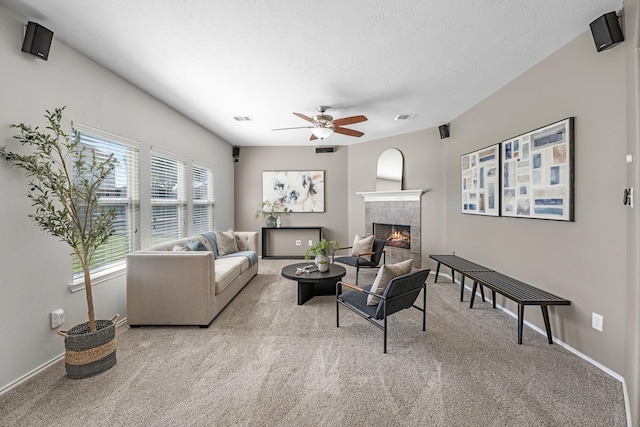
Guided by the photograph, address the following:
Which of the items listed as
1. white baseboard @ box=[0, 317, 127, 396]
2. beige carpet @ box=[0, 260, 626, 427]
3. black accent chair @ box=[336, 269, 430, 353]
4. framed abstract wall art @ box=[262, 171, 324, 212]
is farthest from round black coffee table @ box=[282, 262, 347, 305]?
framed abstract wall art @ box=[262, 171, 324, 212]

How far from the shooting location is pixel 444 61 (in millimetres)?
2682

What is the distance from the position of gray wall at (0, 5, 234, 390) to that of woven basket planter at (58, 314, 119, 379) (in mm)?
298

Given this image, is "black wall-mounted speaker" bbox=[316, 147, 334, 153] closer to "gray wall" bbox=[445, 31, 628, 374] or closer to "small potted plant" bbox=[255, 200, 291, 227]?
"small potted plant" bbox=[255, 200, 291, 227]

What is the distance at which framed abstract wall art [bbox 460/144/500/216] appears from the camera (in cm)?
334

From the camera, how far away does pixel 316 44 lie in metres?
2.39

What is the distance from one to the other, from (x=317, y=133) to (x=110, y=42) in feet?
7.59

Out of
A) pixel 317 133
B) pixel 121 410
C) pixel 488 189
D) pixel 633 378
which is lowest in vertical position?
pixel 121 410

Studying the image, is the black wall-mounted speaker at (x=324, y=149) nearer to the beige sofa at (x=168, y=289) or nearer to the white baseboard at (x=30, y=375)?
the beige sofa at (x=168, y=289)

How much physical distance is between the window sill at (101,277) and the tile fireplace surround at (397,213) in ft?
14.8

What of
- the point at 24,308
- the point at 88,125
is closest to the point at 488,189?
the point at 88,125

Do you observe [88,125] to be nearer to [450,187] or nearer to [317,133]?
[317,133]

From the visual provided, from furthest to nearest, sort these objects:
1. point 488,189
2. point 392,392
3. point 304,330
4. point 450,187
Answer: point 450,187, point 488,189, point 304,330, point 392,392

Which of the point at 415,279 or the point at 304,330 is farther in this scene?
the point at 304,330

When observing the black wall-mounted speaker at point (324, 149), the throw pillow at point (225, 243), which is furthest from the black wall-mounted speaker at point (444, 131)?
the throw pillow at point (225, 243)
